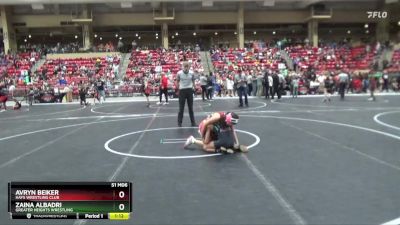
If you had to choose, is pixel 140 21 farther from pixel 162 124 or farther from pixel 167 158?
pixel 167 158

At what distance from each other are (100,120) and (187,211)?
10203 mm

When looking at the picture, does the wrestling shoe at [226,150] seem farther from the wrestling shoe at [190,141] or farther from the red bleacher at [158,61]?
the red bleacher at [158,61]

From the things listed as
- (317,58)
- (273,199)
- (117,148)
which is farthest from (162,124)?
(317,58)

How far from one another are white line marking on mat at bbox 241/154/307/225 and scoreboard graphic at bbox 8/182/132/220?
1.90 metres

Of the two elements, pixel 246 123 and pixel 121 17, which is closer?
pixel 246 123

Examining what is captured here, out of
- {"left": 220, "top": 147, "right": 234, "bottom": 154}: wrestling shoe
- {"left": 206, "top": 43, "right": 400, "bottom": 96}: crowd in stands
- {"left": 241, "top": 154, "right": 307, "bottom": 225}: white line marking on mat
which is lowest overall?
{"left": 241, "top": 154, "right": 307, "bottom": 225}: white line marking on mat

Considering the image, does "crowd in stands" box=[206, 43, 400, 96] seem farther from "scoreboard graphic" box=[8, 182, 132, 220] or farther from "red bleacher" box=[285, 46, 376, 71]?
"scoreboard graphic" box=[8, 182, 132, 220]

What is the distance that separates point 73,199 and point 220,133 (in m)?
4.79

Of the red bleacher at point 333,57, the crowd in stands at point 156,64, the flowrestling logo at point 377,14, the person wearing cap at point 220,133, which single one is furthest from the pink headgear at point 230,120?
the flowrestling logo at point 377,14

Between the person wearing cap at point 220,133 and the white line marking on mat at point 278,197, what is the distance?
2.84ft

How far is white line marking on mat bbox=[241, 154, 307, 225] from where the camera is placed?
4.36 meters

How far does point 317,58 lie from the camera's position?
35062 mm

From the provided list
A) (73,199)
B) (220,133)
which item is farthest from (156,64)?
(73,199)

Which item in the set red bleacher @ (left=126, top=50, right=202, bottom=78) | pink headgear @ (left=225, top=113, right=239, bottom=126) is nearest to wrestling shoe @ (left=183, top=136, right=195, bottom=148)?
pink headgear @ (left=225, top=113, right=239, bottom=126)
